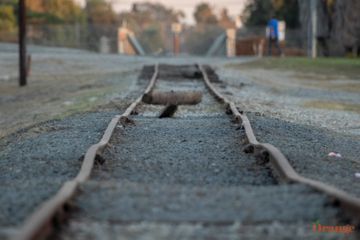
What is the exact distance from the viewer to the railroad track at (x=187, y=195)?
521cm

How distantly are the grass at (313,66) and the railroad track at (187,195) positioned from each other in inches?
815

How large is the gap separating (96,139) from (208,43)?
208 feet

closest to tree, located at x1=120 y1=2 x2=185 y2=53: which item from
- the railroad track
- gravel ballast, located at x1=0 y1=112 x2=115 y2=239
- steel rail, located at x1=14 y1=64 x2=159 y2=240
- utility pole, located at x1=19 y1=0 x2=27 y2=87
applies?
utility pole, located at x1=19 y1=0 x2=27 y2=87

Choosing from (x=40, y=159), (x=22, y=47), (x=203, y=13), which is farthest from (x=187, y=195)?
(x=203, y=13)

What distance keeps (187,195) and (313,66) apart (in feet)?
93.0

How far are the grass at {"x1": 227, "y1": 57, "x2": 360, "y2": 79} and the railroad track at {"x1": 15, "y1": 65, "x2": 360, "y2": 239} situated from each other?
20.7 meters

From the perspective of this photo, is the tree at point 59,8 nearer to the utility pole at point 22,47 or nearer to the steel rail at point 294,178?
the utility pole at point 22,47

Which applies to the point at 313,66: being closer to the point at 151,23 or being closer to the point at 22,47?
the point at 22,47

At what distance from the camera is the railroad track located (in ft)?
17.1

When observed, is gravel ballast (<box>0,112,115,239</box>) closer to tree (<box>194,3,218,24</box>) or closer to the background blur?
the background blur

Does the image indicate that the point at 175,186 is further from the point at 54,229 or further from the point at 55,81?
the point at 55,81

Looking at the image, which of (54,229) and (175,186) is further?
(175,186)

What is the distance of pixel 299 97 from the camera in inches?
819

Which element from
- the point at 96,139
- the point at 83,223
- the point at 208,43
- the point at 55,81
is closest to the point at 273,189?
the point at 83,223
